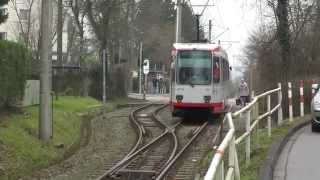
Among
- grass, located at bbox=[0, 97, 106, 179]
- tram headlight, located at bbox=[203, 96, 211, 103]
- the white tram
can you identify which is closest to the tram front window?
the white tram

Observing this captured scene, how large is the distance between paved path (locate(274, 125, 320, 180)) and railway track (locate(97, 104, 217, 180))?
239cm

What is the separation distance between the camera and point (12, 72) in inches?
786

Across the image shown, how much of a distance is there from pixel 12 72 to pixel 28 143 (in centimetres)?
267

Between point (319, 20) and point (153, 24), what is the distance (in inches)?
1896

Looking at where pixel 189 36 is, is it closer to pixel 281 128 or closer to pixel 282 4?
pixel 282 4

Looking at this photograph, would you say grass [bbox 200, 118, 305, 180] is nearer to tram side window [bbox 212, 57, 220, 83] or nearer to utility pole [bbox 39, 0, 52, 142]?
utility pole [bbox 39, 0, 52, 142]

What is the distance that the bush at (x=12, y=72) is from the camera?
18984 millimetres

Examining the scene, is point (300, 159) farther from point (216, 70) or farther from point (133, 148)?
point (216, 70)

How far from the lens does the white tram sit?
2852cm

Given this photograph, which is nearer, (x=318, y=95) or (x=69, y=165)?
(x=69, y=165)

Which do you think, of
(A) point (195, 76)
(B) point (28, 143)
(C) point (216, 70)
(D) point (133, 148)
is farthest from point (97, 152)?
(C) point (216, 70)

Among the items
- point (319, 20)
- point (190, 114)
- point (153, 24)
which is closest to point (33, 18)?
point (153, 24)

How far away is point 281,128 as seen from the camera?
18.8m

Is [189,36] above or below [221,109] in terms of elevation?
above
